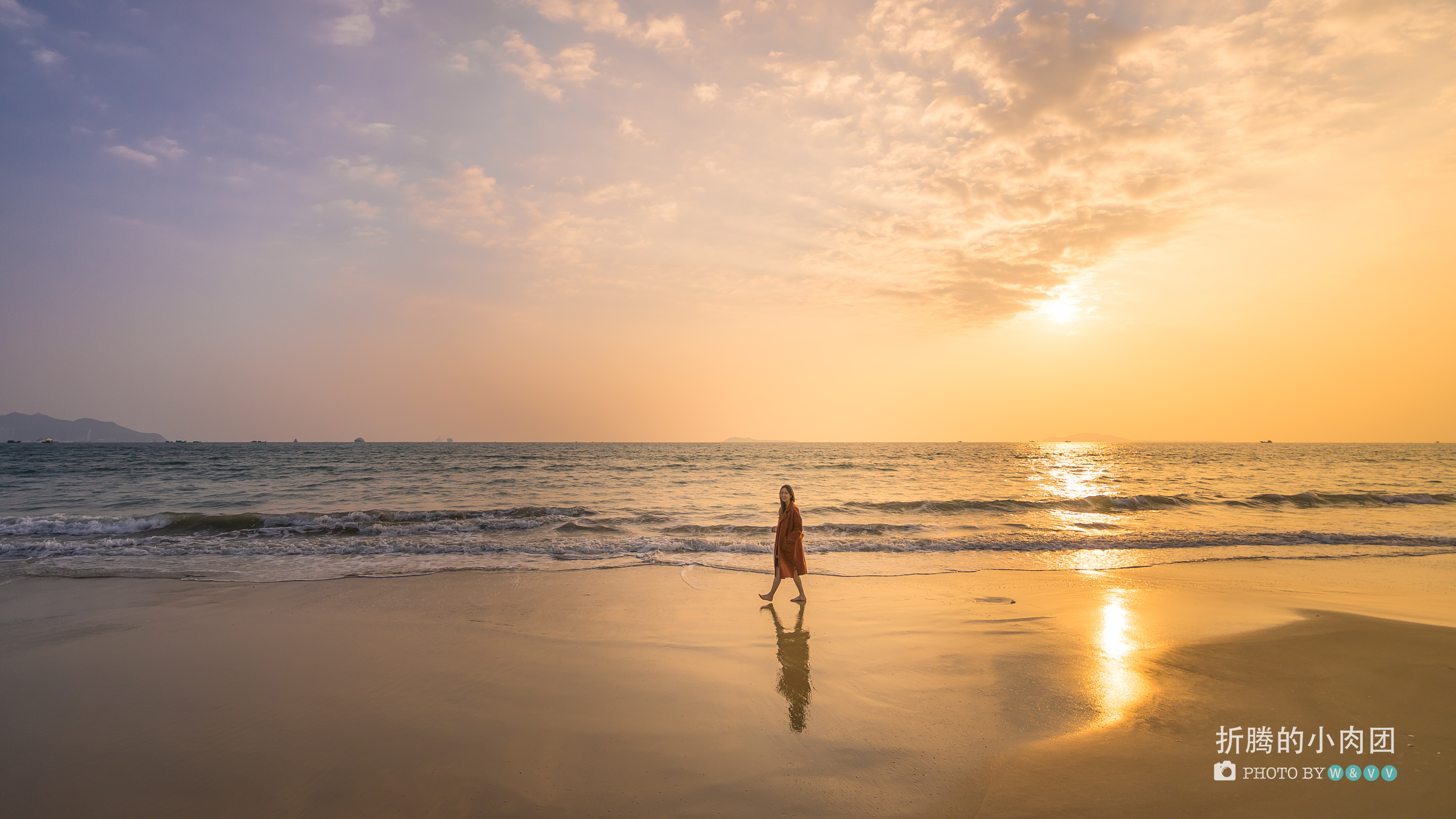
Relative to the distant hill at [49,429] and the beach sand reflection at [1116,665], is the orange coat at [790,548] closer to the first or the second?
the beach sand reflection at [1116,665]

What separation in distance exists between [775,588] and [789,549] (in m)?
0.68

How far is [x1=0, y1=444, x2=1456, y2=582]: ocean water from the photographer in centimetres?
1320

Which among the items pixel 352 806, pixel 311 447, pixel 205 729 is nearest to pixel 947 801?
pixel 352 806

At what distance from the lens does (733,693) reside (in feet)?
18.8

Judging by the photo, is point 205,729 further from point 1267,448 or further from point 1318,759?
point 1267,448

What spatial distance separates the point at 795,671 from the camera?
20.8ft

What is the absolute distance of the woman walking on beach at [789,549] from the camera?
9.49m

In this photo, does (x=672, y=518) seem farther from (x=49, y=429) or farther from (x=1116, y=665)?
(x=49, y=429)

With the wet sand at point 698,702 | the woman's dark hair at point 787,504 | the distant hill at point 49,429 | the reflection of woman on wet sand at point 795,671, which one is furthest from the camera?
the distant hill at point 49,429

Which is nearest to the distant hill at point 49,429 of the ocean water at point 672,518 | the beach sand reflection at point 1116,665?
the ocean water at point 672,518

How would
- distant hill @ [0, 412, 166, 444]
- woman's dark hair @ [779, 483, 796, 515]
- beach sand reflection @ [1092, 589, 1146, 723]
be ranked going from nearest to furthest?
beach sand reflection @ [1092, 589, 1146, 723], woman's dark hair @ [779, 483, 796, 515], distant hill @ [0, 412, 166, 444]

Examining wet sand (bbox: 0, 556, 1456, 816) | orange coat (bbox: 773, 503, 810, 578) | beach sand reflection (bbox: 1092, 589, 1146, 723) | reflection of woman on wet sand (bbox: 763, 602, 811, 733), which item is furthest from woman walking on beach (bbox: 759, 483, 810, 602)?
beach sand reflection (bbox: 1092, 589, 1146, 723)

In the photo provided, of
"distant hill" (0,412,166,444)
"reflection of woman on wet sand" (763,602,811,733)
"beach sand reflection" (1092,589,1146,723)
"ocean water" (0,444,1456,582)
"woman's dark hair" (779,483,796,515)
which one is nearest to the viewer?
"reflection of woman on wet sand" (763,602,811,733)

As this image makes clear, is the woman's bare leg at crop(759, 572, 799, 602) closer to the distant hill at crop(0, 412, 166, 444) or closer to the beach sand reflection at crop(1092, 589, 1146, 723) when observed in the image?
the beach sand reflection at crop(1092, 589, 1146, 723)
